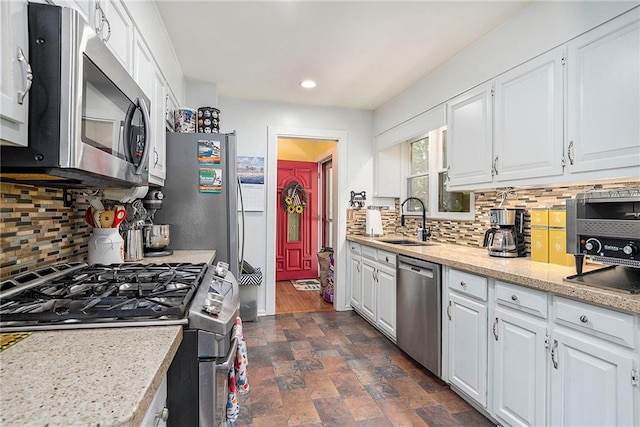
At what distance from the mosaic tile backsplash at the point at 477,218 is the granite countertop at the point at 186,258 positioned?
210cm

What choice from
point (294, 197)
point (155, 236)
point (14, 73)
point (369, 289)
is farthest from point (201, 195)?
point (294, 197)

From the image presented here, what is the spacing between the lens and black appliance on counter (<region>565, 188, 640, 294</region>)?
1310 mm

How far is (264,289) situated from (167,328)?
3.03 m

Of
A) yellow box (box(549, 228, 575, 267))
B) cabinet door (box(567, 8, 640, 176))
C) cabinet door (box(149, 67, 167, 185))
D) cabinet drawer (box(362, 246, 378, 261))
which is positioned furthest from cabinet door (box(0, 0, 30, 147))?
cabinet drawer (box(362, 246, 378, 261))

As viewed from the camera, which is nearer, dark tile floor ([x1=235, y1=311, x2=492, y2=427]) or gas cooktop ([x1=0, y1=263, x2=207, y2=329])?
gas cooktop ([x1=0, y1=263, x2=207, y2=329])

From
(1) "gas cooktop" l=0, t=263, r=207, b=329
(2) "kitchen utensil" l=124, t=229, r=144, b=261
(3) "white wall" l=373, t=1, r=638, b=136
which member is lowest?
(1) "gas cooktop" l=0, t=263, r=207, b=329

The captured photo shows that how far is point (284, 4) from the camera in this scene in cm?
202

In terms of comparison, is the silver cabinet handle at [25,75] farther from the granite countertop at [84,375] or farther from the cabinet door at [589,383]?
the cabinet door at [589,383]

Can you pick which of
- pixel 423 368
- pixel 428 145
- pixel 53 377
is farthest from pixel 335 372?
pixel 428 145

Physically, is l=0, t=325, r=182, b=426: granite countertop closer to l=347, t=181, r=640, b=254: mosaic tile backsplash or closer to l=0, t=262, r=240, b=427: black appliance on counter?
l=0, t=262, r=240, b=427: black appliance on counter

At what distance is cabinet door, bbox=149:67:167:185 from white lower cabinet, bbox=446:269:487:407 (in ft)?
6.56

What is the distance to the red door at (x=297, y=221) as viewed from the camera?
222 inches

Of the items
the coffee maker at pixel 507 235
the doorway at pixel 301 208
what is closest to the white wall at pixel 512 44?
the coffee maker at pixel 507 235

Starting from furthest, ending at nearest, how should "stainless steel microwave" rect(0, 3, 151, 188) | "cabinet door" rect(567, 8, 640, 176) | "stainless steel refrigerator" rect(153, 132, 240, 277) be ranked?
"stainless steel refrigerator" rect(153, 132, 240, 277)
"cabinet door" rect(567, 8, 640, 176)
"stainless steel microwave" rect(0, 3, 151, 188)
